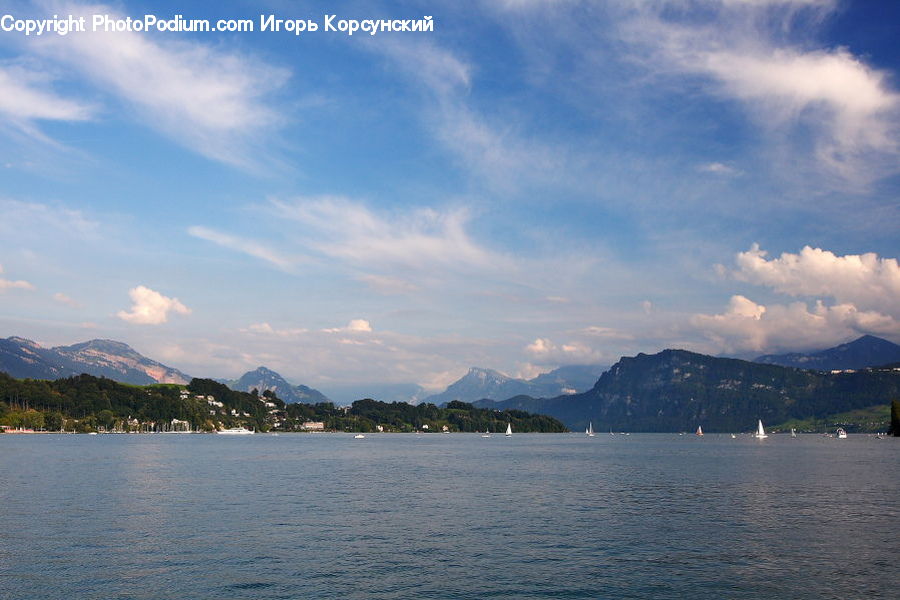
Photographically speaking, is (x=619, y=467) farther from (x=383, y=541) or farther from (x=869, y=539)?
(x=383, y=541)

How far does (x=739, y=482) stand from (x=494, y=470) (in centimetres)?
5181

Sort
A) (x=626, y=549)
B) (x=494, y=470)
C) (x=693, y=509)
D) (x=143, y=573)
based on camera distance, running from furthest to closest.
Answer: (x=494, y=470) → (x=693, y=509) → (x=626, y=549) → (x=143, y=573)

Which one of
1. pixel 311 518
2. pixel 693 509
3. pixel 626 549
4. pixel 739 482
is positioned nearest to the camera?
pixel 626 549

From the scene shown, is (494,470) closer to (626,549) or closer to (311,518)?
(311,518)

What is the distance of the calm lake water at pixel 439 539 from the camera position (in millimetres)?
50188

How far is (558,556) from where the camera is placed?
60.1m

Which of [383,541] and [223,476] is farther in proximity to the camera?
[223,476]

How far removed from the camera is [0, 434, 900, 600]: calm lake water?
165 ft

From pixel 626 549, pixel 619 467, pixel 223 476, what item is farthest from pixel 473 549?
pixel 619 467

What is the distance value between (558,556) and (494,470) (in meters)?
97.7

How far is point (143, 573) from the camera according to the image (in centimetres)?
5266

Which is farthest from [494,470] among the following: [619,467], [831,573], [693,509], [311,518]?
[831,573]

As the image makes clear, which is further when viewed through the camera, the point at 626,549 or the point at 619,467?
the point at 619,467

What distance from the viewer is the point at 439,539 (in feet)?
220
